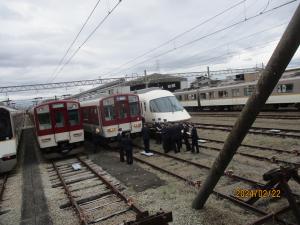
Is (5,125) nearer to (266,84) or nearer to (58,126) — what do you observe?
(58,126)

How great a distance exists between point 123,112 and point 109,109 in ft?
2.81

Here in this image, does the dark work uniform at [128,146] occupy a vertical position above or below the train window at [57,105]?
below

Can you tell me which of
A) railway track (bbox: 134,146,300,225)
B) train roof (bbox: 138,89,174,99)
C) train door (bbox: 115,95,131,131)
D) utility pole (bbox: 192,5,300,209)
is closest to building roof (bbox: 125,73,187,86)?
train roof (bbox: 138,89,174,99)

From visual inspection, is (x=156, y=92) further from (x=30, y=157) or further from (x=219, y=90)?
(x=219, y=90)

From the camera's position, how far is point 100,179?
11883 millimetres

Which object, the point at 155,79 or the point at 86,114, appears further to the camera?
the point at 155,79

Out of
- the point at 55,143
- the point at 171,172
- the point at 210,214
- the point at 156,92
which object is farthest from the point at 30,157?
the point at 210,214

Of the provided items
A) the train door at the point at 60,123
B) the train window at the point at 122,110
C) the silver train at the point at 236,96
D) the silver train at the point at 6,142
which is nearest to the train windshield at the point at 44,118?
the train door at the point at 60,123

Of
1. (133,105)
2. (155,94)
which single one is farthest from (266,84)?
(155,94)

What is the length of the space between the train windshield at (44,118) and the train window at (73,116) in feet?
3.65

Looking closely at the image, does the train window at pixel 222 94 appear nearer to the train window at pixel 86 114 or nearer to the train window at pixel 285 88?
the train window at pixel 285 88

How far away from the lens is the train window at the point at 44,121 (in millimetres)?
16366

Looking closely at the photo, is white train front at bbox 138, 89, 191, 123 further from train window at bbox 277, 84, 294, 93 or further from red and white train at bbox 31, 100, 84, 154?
train window at bbox 277, 84, 294, 93

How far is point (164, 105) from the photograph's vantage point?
1945cm
